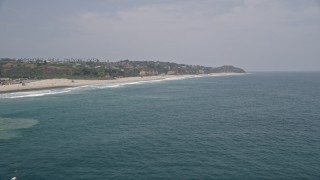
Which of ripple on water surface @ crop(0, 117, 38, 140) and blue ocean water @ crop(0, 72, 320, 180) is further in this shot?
ripple on water surface @ crop(0, 117, 38, 140)

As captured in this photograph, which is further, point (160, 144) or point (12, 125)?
point (12, 125)

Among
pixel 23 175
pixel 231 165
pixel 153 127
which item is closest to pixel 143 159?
pixel 231 165

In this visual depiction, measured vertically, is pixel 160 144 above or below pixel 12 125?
below

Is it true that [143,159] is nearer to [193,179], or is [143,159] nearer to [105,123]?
[193,179]

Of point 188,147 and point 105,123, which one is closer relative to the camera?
point 188,147

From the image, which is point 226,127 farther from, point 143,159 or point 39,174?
point 39,174

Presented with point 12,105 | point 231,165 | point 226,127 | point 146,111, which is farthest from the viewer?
point 12,105

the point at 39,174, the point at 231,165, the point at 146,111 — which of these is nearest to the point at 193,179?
the point at 231,165

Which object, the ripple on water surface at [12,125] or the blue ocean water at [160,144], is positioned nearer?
the blue ocean water at [160,144]

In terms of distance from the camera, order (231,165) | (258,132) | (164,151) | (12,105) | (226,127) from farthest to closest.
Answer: (12,105) < (226,127) < (258,132) < (164,151) < (231,165)
